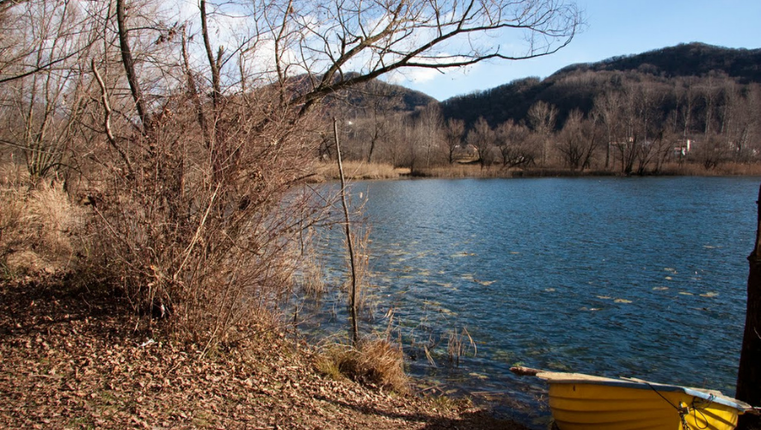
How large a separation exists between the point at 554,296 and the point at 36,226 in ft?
39.3

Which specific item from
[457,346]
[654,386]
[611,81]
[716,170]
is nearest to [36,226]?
[457,346]

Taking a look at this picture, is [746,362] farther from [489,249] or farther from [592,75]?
[592,75]

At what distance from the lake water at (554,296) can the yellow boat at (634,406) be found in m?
0.96

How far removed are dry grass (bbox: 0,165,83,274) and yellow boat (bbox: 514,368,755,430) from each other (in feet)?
25.2

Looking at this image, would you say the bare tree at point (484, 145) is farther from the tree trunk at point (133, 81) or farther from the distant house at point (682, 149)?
the tree trunk at point (133, 81)

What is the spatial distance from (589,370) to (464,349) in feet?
6.87

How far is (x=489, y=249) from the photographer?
754 inches

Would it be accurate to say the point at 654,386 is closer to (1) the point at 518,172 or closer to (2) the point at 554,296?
(2) the point at 554,296

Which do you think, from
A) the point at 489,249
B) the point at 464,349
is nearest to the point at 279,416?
the point at 464,349

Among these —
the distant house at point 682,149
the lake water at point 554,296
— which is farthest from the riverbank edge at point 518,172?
the lake water at point 554,296

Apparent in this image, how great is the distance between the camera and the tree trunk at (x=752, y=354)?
5598 millimetres

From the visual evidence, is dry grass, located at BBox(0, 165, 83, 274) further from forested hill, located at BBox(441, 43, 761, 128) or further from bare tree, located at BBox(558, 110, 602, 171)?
forested hill, located at BBox(441, 43, 761, 128)

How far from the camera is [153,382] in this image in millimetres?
A: 5051

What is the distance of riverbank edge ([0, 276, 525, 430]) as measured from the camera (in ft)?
14.7
